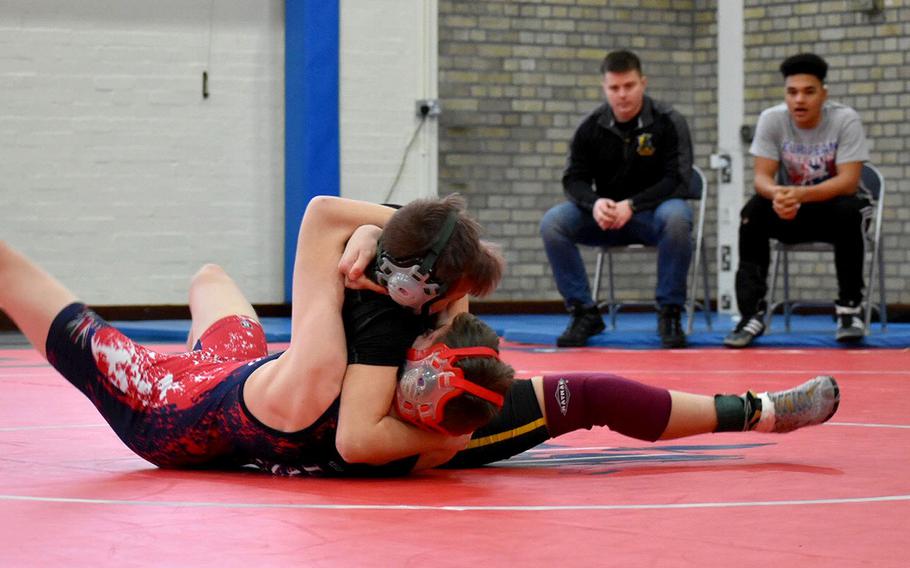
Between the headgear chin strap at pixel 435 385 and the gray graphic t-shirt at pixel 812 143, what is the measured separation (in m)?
4.34

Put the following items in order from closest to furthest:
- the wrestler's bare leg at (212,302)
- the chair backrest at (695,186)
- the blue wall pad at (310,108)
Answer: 1. the wrestler's bare leg at (212,302)
2. the chair backrest at (695,186)
3. the blue wall pad at (310,108)

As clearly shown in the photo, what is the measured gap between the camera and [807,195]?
6066 mm

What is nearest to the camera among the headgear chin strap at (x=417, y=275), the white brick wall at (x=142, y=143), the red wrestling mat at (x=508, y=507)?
the red wrestling mat at (x=508, y=507)

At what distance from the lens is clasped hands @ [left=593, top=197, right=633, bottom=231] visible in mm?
6203

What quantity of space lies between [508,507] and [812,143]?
15.1 ft

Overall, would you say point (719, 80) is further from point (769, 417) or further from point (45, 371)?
point (769, 417)

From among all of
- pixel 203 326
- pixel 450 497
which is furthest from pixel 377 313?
pixel 203 326

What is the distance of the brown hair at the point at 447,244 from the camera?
7.47 ft

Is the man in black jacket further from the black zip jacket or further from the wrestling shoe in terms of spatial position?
Answer: the wrestling shoe

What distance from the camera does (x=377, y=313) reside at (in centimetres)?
240

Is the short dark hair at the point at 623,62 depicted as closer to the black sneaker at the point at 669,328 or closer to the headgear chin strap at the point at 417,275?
the black sneaker at the point at 669,328

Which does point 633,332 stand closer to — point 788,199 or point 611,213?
point 611,213

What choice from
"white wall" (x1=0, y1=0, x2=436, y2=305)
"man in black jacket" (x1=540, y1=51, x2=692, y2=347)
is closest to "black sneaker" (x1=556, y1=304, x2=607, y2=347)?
"man in black jacket" (x1=540, y1=51, x2=692, y2=347)

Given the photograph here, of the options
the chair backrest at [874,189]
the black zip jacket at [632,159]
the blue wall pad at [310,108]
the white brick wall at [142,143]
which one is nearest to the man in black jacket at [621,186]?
the black zip jacket at [632,159]
